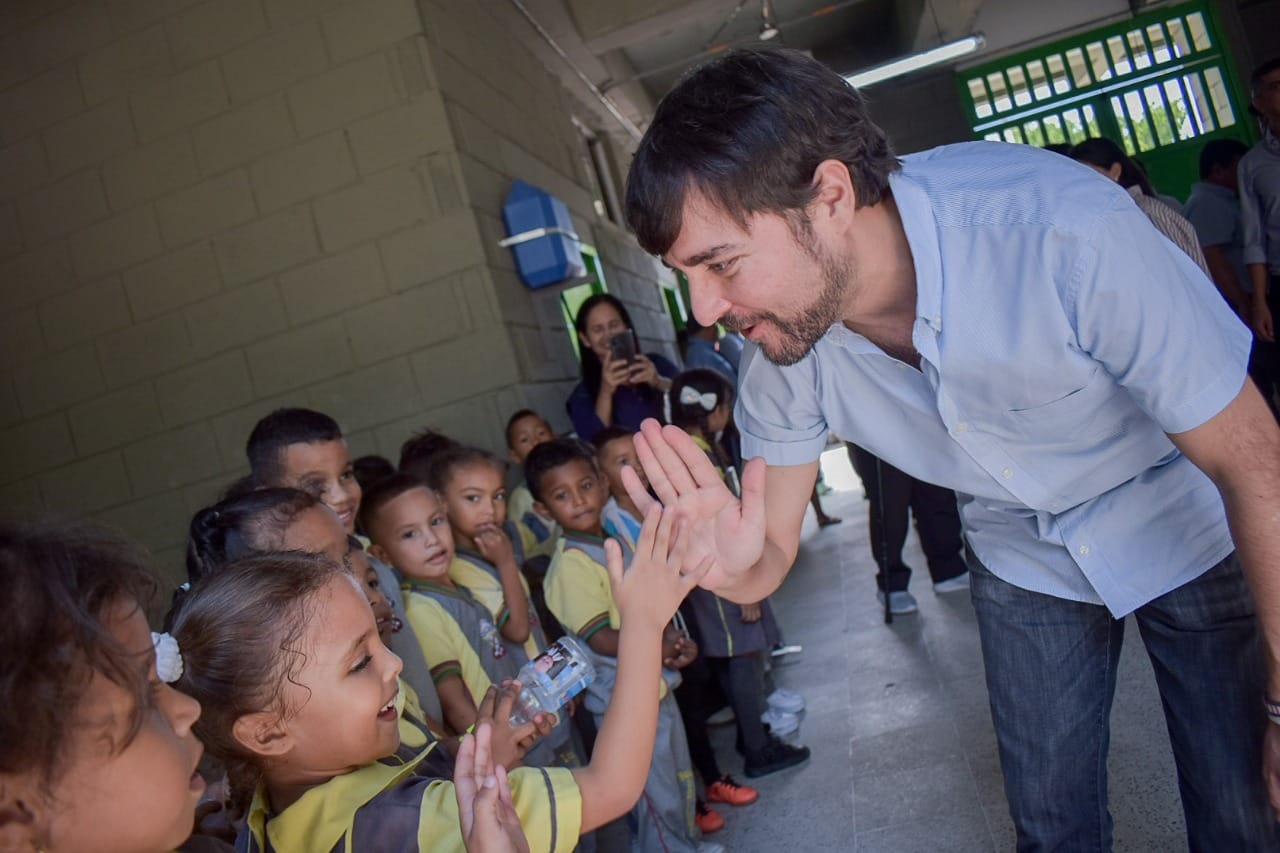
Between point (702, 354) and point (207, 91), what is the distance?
8.07ft

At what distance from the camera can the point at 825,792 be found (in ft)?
8.63

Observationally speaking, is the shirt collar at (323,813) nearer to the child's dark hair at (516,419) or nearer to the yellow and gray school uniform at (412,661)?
the yellow and gray school uniform at (412,661)

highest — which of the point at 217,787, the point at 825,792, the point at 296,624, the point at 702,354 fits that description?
the point at 702,354

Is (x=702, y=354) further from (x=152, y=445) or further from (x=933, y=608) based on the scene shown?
(x=152, y=445)

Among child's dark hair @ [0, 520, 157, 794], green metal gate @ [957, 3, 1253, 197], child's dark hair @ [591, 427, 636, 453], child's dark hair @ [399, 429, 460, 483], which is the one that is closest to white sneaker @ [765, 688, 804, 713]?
child's dark hair @ [591, 427, 636, 453]

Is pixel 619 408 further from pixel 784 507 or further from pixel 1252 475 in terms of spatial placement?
pixel 1252 475

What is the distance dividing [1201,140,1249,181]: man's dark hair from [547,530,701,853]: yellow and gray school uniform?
3.80 m

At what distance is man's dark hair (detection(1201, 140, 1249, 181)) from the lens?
4723mm

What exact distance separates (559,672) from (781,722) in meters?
1.64

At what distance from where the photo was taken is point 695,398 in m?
3.90

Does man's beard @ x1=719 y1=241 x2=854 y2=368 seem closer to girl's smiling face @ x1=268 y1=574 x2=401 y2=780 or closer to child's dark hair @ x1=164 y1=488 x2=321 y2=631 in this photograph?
girl's smiling face @ x1=268 y1=574 x2=401 y2=780

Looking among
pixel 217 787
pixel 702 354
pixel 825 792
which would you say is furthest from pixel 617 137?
pixel 217 787

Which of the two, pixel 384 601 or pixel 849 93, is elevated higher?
pixel 849 93

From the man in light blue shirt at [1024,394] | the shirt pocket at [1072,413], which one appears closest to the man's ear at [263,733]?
the man in light blue shirt at [1024,394]
